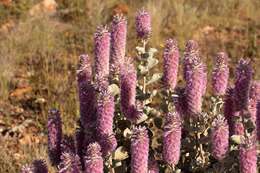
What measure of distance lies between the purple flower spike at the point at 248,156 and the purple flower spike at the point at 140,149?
296 millimetres

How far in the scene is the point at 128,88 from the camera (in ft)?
6.58

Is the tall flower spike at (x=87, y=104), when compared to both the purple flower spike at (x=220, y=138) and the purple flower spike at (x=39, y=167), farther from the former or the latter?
the purple flower spike at (x=220, y=138)

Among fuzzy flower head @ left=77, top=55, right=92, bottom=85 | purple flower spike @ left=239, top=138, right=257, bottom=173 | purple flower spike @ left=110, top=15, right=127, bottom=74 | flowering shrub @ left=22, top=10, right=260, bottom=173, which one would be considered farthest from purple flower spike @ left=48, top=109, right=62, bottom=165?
purple flower spike @ left=239, top=138, right=257, bottom=173

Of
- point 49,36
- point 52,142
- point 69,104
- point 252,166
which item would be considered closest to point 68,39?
point 49,36

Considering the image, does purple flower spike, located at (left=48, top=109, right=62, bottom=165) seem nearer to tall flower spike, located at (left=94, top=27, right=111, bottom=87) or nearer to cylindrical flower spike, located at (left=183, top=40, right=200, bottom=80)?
tall flower spike, located at (left=94, top=27, right=111, bottom=87)

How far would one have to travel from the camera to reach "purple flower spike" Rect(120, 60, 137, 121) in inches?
78.5

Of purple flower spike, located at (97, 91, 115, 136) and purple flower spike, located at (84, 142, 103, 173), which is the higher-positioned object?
purple flower spike, located at (97, 91, 115, 136)

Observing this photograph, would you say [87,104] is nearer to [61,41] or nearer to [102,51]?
[102,51]

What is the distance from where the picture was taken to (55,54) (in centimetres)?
488

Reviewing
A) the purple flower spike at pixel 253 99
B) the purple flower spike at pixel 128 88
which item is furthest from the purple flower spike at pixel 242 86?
the purple flower spike at pixel 128 88

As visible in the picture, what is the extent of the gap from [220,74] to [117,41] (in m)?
0.44

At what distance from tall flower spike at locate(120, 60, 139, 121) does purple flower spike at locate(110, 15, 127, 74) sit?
0.22 metres

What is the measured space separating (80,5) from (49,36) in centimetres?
91

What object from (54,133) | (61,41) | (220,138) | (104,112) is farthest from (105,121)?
(61,41)
